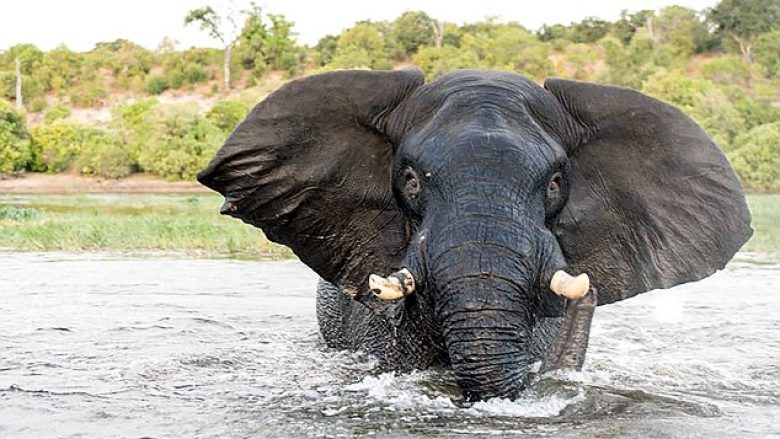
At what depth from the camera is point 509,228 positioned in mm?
4973

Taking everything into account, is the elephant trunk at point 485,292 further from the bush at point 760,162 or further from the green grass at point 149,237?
the bush at point 760,162

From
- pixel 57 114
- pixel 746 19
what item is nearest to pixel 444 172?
pixel 57 114

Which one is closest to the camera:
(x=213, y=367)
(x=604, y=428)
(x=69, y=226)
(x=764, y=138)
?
(x=604, y=428)

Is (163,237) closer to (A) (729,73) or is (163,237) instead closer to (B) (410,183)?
(B) (410,183)

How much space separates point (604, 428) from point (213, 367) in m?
2.78

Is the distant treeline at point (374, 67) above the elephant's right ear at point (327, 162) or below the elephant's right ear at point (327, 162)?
below

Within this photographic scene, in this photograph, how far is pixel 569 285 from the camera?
4.89m

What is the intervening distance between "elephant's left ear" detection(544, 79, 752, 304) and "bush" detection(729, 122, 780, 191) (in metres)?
32.6

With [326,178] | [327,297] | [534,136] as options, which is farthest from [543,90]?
[327,297]

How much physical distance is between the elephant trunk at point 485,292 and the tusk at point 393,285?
3.8 inches

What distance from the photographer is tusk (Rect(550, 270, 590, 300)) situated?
4879 mm

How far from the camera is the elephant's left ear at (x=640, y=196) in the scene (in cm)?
604

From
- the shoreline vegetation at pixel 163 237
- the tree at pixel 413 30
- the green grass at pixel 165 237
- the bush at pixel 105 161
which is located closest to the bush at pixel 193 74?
the tree at pixel 413 30

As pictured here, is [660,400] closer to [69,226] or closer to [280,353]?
[280,353]
